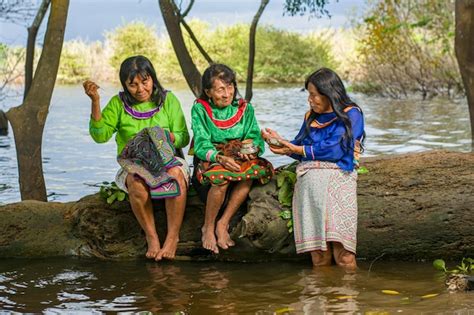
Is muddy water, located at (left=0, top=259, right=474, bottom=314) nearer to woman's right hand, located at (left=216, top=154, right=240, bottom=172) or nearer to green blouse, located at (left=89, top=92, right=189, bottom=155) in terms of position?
woman's right hand, located at (left=216, top=154, right=240, bottom=172)

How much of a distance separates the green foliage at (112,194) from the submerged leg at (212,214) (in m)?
0.68

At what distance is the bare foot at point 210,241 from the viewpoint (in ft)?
21.4

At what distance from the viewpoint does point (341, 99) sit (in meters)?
6.28

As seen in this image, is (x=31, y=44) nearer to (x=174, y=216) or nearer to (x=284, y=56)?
(x=174, y=216)

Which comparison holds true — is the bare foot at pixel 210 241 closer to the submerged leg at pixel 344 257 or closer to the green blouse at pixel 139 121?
the green blouse at pixel 139 121

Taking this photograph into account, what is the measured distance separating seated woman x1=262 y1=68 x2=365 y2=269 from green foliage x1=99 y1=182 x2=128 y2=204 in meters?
1.21

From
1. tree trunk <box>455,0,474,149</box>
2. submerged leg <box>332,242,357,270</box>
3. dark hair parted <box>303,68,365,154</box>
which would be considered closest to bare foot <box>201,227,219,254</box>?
submerged leg <box>332,242,357,270</box>

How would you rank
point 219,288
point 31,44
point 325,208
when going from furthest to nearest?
point 31,44, point 325,208, point 219,288

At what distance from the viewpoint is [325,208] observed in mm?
6246

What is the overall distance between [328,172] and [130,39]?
36.5 metres

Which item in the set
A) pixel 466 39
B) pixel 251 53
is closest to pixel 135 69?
pixel 466 39

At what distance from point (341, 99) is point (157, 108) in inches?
55.5

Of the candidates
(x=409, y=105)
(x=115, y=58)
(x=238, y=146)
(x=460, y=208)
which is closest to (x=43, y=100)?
(x=238, y=146)

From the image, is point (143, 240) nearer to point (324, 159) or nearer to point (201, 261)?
point (201, 261)
